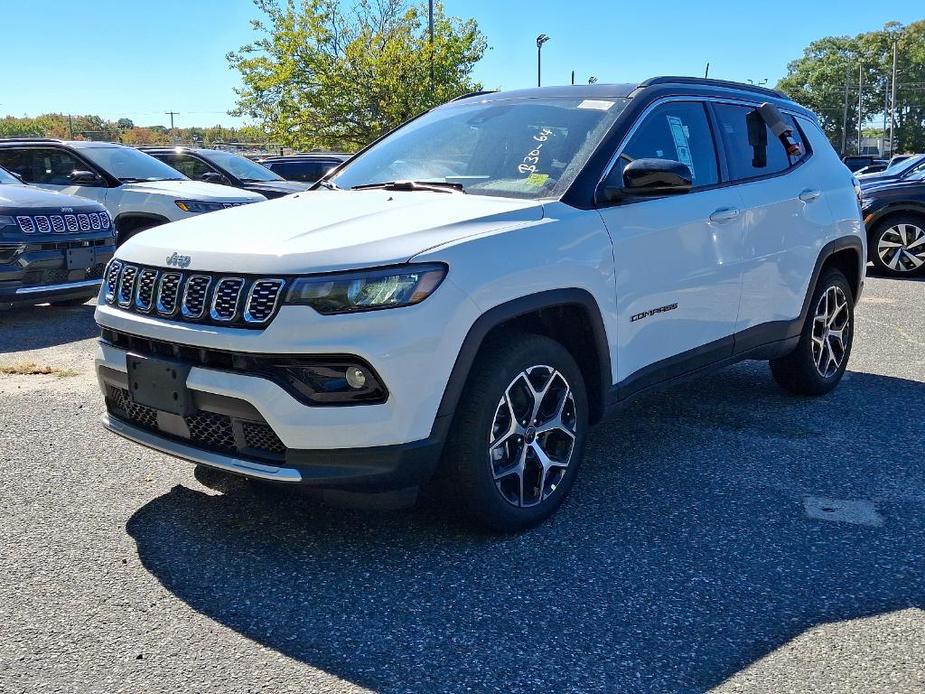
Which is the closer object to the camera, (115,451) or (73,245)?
(115,451)

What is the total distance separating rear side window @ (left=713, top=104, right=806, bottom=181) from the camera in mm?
4785

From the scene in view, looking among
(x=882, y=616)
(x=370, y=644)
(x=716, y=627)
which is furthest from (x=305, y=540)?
(x=882, y=616)

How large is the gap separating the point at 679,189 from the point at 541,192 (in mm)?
577

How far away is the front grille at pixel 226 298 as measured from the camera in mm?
3176

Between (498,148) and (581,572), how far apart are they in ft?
6.38

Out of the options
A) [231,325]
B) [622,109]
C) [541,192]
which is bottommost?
[231,325]

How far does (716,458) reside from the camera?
4.57m

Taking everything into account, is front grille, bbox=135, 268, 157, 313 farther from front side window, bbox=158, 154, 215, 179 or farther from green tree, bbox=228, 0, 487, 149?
green tree, bbox=228, 0, 487, 149

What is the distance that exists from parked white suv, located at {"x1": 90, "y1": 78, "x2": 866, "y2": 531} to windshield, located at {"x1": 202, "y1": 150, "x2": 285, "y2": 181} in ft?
31.5

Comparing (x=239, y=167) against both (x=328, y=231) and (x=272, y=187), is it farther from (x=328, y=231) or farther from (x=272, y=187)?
(x=328, y=231)

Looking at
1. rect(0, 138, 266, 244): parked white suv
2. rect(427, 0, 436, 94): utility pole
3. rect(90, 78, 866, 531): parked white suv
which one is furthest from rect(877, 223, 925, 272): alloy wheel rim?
rect(427, 0, 436, 94): utility pole

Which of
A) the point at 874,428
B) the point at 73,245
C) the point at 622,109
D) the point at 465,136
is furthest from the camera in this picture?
the point at 73,245

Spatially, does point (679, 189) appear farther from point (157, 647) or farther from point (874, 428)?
point (157, 647)

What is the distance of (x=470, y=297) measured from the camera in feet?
10.6
